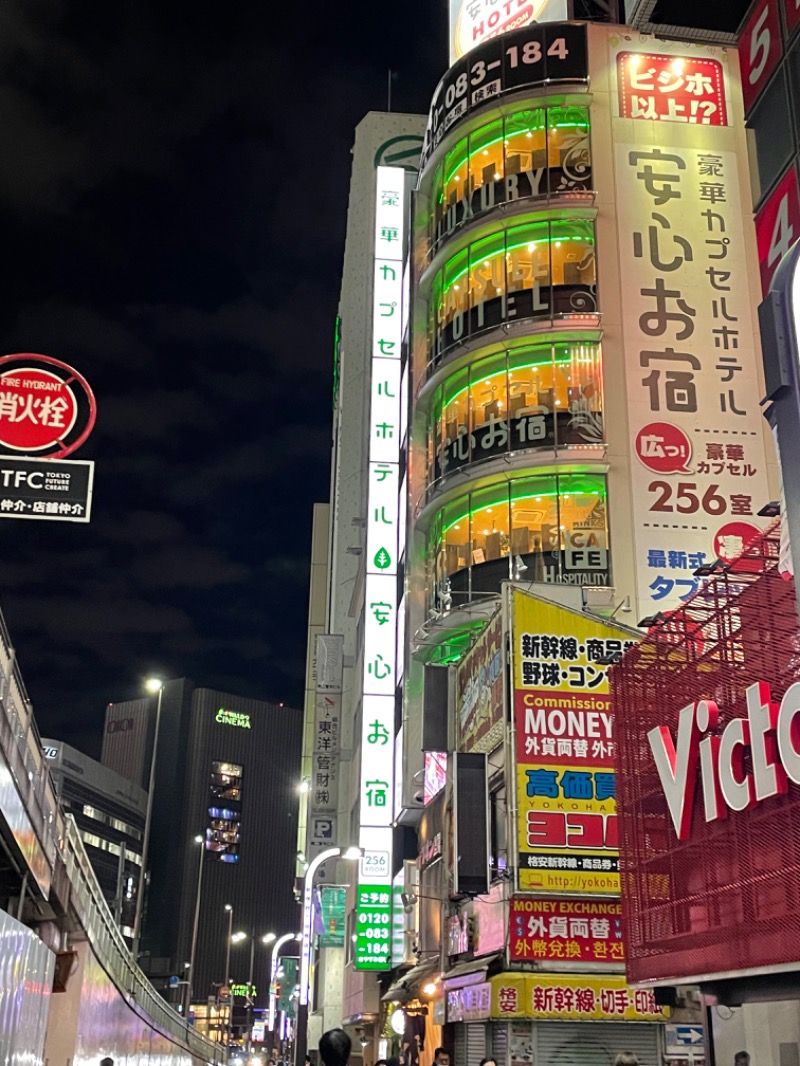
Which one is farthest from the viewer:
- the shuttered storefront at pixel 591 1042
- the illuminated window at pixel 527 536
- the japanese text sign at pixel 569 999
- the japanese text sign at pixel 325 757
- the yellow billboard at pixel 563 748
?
the japanese text sign at pixel 325 757

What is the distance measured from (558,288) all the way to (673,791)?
20.2 meters

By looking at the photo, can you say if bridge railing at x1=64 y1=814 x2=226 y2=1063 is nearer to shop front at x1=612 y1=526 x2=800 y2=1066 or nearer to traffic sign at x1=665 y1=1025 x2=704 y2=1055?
traffic sign at x1=665 y1=1025 x2=704 y2=1055

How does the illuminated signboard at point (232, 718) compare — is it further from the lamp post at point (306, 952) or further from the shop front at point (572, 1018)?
the shop front at point (572, 1018)

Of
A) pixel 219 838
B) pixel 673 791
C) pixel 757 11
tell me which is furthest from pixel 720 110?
pixel 219 838

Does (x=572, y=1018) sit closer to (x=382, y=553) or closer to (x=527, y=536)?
(x=527, y=536)

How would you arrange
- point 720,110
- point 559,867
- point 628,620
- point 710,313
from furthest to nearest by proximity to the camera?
point 720,110, point 710,313, point 628,620, point 559,867

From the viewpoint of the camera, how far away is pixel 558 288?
3053 cm

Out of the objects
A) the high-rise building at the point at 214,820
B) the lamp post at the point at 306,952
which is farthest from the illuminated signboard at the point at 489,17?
the high-rise building at the point at 214,820

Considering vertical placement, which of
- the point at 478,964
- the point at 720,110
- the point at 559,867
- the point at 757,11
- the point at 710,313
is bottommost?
the point at 478,964

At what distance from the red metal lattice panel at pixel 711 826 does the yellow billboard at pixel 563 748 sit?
417 cm

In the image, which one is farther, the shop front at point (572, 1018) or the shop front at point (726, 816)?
the shop front at point (572, 1018)

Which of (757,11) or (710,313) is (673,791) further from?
(710,313)

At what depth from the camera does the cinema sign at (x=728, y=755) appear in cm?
1049

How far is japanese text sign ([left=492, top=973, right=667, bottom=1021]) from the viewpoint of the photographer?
1848 centimetres
